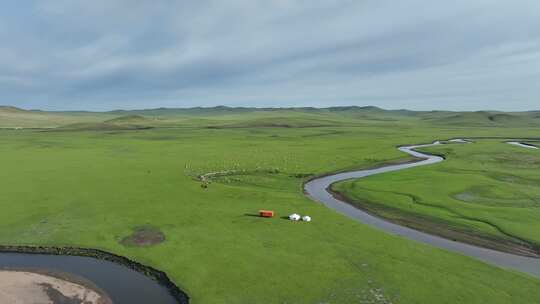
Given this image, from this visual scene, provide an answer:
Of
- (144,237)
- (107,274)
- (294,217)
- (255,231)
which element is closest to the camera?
(107,274)

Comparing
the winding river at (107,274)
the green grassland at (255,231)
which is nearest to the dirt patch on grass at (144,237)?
the green grassland at (255,231)

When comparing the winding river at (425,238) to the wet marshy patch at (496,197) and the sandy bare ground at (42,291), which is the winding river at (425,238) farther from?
the sandy bare ground at (42,291)

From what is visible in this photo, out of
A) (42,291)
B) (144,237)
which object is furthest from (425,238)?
(42,291)

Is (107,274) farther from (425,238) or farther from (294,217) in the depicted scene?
(425,238)

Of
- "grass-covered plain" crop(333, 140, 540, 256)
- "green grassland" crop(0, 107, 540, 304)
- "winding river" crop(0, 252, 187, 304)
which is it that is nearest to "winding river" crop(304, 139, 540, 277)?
"grass-covered plain" crop(333, 140, 540, 256)

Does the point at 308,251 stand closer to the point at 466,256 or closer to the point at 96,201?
the point at 466,256
